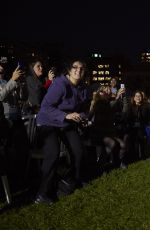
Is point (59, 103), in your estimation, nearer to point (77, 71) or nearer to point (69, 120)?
point (69, 120)

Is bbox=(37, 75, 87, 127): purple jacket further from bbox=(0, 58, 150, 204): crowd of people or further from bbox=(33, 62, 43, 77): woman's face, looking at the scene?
bbox=(33, 62, 43, 77): woman's face

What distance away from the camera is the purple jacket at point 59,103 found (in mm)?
6094

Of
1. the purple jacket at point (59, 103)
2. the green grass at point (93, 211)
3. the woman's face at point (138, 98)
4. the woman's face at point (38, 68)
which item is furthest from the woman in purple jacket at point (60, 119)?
the woman's face at point (138, 98)

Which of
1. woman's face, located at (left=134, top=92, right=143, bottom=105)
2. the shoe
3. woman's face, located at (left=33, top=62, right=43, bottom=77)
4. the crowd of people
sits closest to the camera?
the shoe

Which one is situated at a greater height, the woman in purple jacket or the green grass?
the woman in purple jacket

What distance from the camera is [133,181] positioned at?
7203 mm

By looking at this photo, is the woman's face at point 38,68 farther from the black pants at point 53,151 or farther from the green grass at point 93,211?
the green grass at point 93,211

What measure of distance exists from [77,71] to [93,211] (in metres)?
2.03

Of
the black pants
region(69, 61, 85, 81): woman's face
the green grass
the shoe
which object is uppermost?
region(69, 61, 85, 81): woman's face

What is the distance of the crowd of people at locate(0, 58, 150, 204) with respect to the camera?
6.05 meters

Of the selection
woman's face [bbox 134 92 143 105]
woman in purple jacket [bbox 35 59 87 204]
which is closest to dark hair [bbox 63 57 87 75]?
woman in purple jacket [bbox 35 59 87 204]

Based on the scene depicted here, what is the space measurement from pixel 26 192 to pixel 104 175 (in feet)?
5.71

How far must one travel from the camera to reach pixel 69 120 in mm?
6262

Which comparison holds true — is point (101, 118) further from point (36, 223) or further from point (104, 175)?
point (36, 223)
